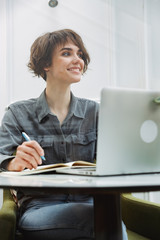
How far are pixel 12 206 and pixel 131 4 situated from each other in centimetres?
166

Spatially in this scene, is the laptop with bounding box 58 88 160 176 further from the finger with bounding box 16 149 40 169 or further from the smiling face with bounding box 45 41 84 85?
the smiling face with bounding box 45 41 84 85

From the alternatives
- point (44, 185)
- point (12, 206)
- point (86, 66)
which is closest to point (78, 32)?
point (86, 66)

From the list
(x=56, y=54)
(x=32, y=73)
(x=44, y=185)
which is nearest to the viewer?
(x=44, y=185)

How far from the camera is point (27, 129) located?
149cm

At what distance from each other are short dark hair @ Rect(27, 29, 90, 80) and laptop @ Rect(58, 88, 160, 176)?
1.33m

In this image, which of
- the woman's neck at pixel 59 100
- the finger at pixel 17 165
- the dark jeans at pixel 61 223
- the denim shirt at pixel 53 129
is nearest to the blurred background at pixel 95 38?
the woman's neck at pixel 59 100

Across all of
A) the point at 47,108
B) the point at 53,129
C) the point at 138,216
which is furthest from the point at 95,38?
the point at 138,216

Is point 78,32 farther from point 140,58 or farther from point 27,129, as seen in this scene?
point 27,129

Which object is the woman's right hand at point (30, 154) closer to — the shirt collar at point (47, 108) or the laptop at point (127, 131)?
the laptop at point (127, 131)

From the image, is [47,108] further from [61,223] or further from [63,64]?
[61,223]

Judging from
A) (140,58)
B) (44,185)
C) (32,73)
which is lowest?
(44,185)

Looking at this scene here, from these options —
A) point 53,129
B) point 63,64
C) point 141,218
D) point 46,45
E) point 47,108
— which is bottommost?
point 141,218

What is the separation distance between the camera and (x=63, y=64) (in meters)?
1.87

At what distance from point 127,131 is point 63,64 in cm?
127
